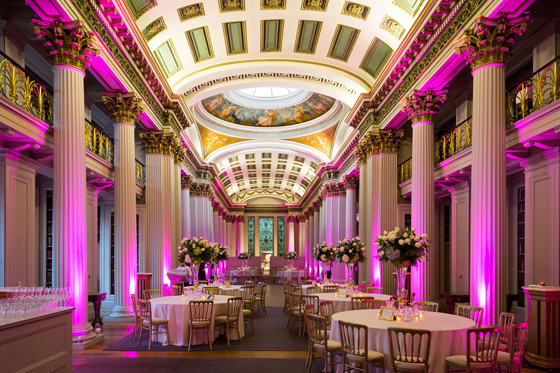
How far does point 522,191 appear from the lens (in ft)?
32.2

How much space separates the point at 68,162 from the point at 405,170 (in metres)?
9.72

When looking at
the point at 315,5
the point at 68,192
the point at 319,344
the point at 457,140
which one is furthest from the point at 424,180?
the point at 68,192

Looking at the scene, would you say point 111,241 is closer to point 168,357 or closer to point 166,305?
point 166,305

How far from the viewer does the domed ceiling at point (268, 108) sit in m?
23.2

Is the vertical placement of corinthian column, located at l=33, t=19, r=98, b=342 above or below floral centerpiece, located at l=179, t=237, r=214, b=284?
above

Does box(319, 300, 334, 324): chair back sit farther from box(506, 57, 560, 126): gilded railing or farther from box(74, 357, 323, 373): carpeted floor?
box(506, 57, 560, 126): gilded railing

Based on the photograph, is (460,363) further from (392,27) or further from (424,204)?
(392,27)

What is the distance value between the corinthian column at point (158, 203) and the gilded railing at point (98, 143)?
63.5 inches

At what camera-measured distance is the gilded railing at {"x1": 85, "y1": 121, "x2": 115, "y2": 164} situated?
411 inches

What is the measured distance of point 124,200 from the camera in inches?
414

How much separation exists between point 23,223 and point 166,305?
3.22m

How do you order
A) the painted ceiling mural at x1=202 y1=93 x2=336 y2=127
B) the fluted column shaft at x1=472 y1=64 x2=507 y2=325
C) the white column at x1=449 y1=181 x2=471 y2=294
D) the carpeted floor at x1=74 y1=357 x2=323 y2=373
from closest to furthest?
the carpeted floor at x1=74 y1=357 x2=323 y2=373
the fluted column shaft at x1=472 y1=64 x2=507 y2=325
the white column at x1=449 y1=181 x2=471 y2=294
the painted ceiling mural at x1=202 y1=93 x2=336 y2=127

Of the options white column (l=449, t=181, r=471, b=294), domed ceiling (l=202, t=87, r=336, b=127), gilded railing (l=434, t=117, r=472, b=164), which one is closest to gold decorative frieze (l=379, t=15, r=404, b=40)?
gilded railing (l=434, t=117, r=472, b=164)

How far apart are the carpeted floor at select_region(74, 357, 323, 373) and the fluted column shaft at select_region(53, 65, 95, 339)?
3.96ft
